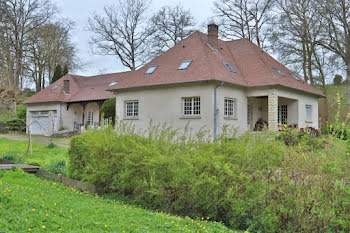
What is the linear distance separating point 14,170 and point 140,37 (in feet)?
87.8

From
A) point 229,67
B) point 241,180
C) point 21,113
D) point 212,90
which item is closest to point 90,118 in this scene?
point 21,113

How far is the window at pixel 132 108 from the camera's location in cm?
1987

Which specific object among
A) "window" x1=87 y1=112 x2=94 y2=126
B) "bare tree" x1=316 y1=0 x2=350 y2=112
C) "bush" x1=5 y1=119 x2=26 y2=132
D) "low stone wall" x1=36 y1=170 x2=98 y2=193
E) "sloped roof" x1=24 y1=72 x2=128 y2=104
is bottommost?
"low stone wall" x1=36 y1=170 x2=98 y2=193

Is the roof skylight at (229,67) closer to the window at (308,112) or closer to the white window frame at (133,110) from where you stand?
the white window frame at (133,110)

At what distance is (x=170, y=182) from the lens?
6723 millimetres

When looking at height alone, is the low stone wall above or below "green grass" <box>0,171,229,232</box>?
below

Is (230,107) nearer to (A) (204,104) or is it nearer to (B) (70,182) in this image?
(A) (204,104)

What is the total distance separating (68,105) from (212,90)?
15.5 m

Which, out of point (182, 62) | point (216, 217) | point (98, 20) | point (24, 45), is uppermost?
point (98, 20)

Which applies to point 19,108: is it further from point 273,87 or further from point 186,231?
point 186,231

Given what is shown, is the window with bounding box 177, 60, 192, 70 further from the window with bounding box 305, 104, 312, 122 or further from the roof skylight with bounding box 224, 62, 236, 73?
the window with bounding box 305, 104, 312, 122

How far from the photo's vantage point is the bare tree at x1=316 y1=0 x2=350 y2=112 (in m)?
22.7

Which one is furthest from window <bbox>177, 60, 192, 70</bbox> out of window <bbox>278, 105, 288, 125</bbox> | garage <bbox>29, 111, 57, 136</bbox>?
garage <bbox>29, 111, 57, 136</bbox>

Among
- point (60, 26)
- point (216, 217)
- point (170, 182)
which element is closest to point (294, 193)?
point (216, 217)
